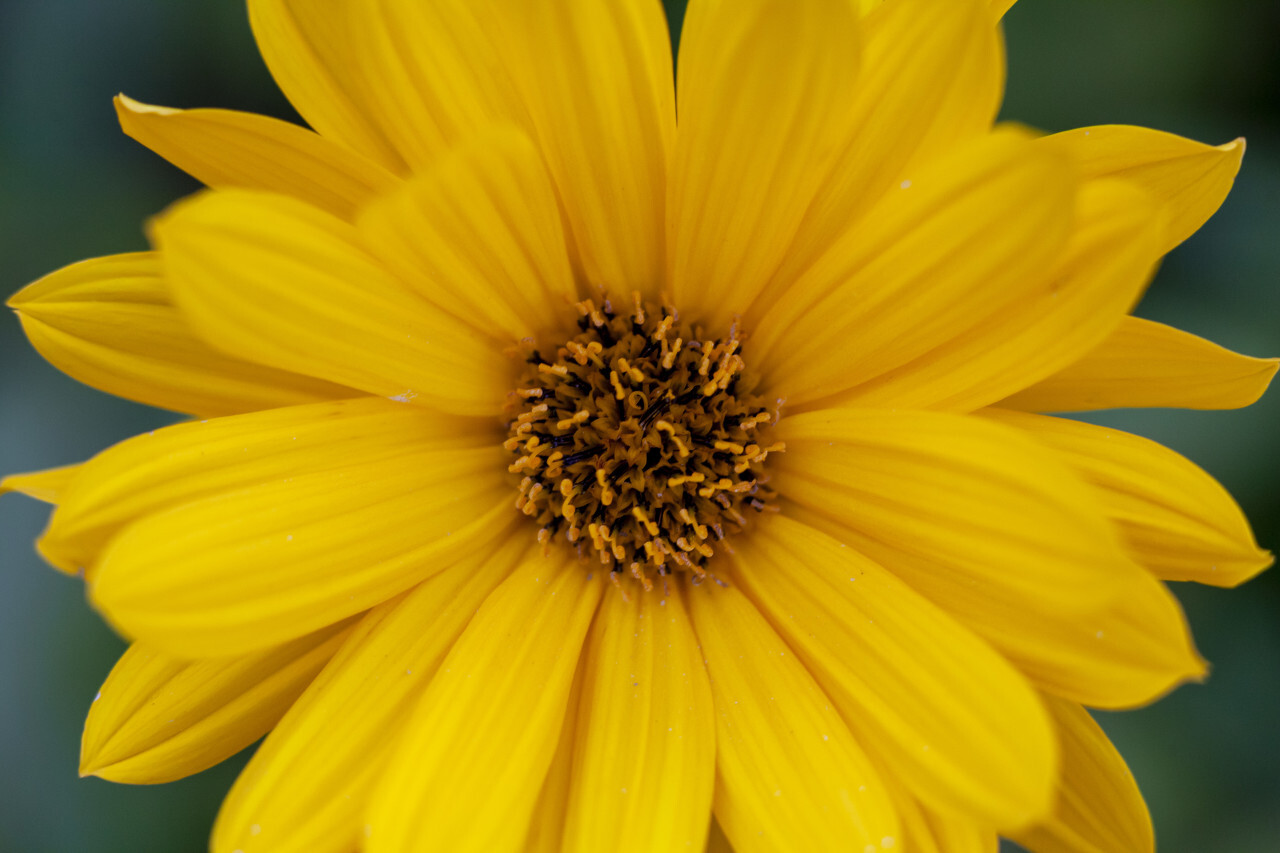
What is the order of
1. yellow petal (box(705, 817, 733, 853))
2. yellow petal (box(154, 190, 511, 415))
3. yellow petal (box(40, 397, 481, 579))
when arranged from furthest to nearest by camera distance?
yellow petal (box(705, 817, 733, 853))
yellow petal (box(40, 397, 481, 579))
yellow petal (box(154, 190, 511, 415))

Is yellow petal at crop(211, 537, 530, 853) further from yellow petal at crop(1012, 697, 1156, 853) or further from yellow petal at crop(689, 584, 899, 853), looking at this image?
yellow petal at crop(1012, 697, 1156, 853)

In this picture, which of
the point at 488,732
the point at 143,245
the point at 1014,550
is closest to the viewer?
the point at 1014,550

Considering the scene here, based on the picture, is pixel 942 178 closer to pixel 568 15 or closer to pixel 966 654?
pixel 568 15

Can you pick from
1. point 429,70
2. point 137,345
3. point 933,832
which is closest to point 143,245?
point 137,345

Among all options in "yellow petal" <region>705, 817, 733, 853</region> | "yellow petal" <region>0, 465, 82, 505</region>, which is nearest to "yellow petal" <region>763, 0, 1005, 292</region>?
"yellow petal" <region>705, 817, 733, 853</region>

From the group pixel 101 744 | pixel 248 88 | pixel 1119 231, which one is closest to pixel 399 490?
pixel 101 744

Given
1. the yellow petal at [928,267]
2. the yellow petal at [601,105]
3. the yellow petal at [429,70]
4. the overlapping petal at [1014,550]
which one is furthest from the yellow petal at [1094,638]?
the yellow petal at [429,70]

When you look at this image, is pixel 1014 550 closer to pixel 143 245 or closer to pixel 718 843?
pixel 718 843
